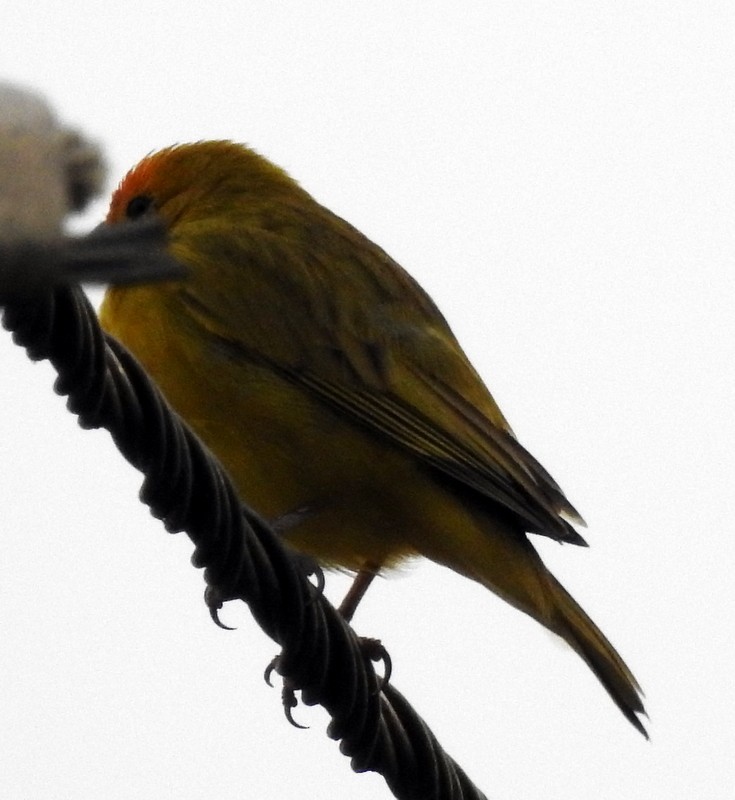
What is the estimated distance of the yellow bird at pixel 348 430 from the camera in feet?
15.6

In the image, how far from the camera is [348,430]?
4.83m

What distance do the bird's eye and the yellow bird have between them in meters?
0.84

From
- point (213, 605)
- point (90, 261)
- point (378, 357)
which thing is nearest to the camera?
point (90, 261)

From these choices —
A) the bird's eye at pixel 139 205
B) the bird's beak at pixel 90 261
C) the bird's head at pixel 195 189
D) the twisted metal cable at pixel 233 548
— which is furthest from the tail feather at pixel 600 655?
the bird's beak at pixel 90 261

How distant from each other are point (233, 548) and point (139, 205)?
4135mm

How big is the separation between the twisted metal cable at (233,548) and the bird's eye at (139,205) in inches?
137

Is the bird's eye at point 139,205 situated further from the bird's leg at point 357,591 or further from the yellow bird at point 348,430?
the bird's leg at point 357,591

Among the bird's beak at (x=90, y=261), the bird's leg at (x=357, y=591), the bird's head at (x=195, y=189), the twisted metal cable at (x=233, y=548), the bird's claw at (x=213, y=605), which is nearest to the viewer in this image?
the bird's beak at (x=90, y=261)

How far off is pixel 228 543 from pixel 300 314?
9.68 ft

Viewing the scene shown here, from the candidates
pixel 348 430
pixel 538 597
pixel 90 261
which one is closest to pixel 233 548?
pixel 90 261

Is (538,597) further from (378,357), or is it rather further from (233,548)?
(233,548)

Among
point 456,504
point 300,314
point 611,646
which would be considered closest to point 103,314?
point 300,314

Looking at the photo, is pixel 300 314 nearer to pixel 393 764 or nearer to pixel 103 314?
pixel 103 314

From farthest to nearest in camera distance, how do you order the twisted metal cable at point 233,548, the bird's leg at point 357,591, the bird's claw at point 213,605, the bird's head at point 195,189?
Result: the bird's head at point 195,189
the bird's leg at point 357,591
the bird's claw at point 213,605
the twisted metal cable at point 233,548
